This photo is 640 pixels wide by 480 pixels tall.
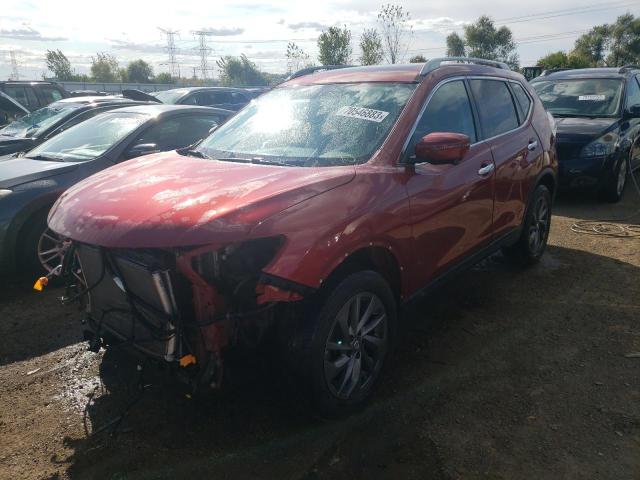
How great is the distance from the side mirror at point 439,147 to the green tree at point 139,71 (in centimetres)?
8443

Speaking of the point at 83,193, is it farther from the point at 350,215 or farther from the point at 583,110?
the point at 583,110

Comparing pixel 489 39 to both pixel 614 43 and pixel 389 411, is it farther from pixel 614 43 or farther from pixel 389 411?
pixel 389 411

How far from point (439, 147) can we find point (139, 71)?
8885 cm

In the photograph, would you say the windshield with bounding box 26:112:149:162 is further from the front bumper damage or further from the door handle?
the door handle

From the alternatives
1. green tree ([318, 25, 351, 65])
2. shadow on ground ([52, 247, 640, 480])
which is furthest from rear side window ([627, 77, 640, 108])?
green tree ([318, 25, 351, 65])

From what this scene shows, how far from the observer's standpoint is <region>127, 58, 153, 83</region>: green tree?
80.4 meters

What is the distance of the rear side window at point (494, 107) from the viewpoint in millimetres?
4020

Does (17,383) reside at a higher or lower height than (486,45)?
lower

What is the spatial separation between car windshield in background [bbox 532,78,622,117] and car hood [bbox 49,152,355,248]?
6837 millimetres

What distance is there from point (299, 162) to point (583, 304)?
112 inches

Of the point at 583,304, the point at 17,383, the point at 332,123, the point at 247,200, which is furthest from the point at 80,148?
the point at 583,304

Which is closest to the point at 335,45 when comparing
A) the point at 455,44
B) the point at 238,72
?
the point at 455,44

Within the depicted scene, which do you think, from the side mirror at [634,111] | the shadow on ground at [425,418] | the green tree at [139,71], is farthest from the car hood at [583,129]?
the green tree at [139,71]

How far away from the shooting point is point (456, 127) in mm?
3656
